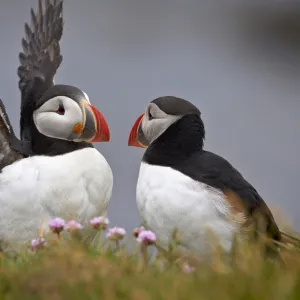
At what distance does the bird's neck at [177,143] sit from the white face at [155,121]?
0.03m

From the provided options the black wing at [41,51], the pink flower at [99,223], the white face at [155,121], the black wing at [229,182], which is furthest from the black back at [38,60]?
the pink flower at [99,223]

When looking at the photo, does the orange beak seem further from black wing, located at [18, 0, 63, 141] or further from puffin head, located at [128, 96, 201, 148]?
black wing, located at [18, 0, 63, 141]

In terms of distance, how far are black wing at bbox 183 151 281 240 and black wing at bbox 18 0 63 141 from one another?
1.59 m

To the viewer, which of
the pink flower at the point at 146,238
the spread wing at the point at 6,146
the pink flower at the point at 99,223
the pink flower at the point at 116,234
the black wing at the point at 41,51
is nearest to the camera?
the pink flower at the point at 146,238

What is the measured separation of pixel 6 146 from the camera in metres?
4.50

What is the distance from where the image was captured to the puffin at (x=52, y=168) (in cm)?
420

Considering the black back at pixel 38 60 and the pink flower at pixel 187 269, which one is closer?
the pink flower at pixel 187 269

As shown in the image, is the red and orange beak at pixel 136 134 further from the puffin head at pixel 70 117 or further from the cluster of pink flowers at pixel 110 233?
the cluster of pink flowers at pixel 110 233

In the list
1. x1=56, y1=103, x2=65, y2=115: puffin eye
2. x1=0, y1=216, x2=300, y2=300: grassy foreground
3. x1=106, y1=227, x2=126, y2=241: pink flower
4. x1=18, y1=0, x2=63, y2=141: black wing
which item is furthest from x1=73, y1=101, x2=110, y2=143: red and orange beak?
x1=0, y1=216, x2=300, y2=300: grassy foreground

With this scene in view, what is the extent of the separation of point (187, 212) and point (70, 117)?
43.8 inches

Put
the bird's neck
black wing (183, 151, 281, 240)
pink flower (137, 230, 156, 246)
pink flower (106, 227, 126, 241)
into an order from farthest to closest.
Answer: the bird's neck < black wing (183, 151, 281, 240) < pink flower (106, 227, 126, 241) < pink flower (137, 230, 156, 246)

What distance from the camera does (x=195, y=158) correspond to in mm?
4055

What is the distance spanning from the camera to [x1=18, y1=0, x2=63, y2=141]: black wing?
205 inches

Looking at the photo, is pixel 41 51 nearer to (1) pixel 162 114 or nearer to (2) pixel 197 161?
(1) pixel 162 114
